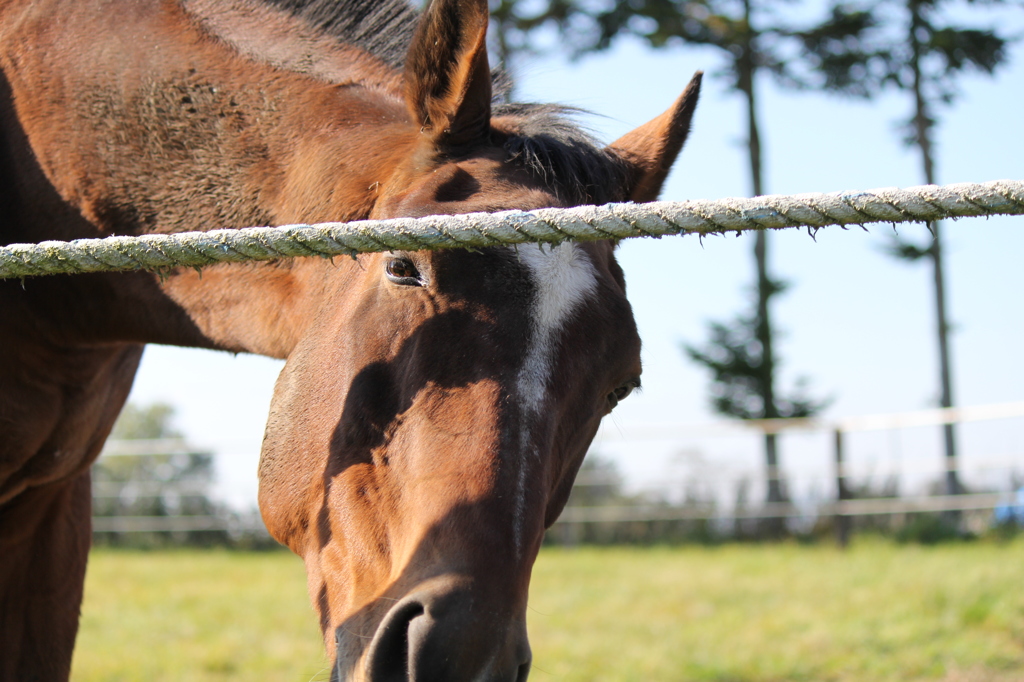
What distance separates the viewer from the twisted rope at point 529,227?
111 cm

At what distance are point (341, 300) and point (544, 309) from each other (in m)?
0.42

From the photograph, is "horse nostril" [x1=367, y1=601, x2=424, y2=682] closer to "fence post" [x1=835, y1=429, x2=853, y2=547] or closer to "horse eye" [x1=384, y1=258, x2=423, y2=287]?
"horse eye" [x1=384, y1=258, x2=423, y2=287]

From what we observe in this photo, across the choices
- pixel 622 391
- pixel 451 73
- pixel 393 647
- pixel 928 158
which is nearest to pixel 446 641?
pixel 393 647

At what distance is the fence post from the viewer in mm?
9773

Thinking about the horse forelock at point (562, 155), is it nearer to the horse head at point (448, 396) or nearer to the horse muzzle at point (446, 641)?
the horse head at point (448, 396)

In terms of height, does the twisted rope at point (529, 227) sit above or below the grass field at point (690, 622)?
above

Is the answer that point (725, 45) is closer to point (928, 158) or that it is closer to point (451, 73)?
point (928, 158)

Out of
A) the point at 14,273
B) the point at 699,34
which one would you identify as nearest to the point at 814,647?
the point at 14,273

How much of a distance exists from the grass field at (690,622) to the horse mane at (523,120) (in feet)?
10.7

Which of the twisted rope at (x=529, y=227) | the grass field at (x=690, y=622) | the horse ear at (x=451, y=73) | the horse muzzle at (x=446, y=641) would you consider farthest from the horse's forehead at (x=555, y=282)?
the grass field at (x=690, y=622)

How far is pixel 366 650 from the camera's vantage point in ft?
4.23

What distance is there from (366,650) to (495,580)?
240 mm

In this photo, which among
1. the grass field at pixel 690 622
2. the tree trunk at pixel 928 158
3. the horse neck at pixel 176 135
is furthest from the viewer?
the tree trunk at pixel 928 158

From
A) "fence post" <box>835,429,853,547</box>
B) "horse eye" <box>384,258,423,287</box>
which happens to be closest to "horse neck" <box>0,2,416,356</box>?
"horse eye" <box>384,258,423,287</box>
